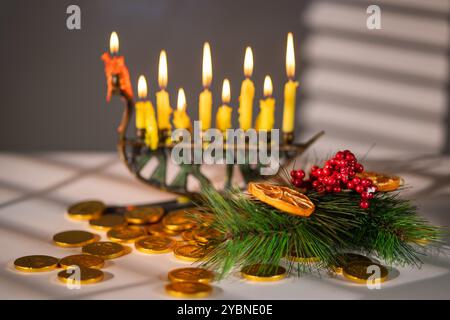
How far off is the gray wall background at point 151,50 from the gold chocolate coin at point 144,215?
0.62 metres

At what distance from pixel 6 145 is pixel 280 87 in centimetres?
72

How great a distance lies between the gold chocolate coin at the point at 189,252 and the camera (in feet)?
3.33

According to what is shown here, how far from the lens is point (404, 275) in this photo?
0.98 metres

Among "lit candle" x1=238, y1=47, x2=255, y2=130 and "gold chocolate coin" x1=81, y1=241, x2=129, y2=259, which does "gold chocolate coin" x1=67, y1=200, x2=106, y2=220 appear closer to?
"gold chocolate coin" x1=81, y1=241, x2=129, y2=259

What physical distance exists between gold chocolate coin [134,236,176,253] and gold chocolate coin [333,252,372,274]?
252 millimetres

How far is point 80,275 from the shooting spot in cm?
94

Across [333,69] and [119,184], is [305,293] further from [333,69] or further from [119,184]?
[333,69]

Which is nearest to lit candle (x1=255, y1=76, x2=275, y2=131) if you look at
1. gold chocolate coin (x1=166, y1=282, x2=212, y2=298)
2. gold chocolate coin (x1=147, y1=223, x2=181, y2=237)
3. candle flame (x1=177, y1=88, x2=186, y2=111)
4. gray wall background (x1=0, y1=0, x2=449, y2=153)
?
candle flame (x1=177, y1=88, x2=186, y2=111)

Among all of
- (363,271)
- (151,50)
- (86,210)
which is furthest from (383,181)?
(151,50)

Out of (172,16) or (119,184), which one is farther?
(172,16)

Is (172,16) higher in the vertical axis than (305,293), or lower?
higher

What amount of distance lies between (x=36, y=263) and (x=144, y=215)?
242mm
